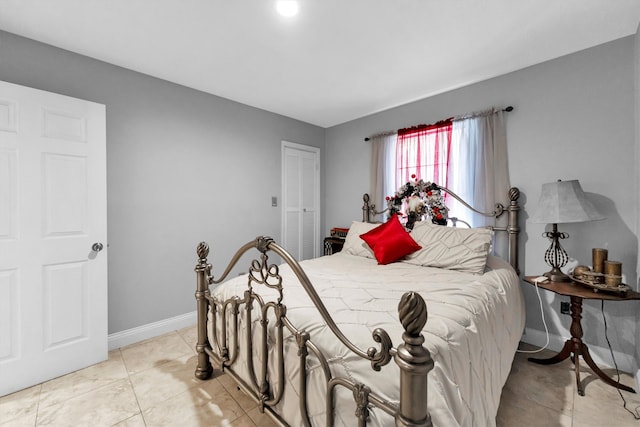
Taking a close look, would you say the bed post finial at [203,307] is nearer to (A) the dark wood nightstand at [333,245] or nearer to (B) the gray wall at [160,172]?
(B) the gray wall at [160,172]

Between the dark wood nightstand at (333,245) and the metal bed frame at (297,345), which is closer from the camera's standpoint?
the metal bed frame at (297,345)

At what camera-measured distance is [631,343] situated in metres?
2.09

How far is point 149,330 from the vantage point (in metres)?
2.67

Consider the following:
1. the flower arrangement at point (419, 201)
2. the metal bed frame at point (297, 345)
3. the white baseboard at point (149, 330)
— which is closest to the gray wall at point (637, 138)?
the metal bed frame at point (297, 345)

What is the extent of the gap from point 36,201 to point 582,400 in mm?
3945

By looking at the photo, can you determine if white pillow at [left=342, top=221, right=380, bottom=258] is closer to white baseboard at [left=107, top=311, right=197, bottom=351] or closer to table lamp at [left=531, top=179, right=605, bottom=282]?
table lamp at [left=531, top=179, right=605, bottom=282]

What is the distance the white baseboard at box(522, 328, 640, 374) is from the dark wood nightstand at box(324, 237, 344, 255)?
83.6 inches

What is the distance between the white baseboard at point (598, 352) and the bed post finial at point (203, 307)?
2767 millimetres

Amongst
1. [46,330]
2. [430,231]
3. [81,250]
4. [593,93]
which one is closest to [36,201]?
[81,250]

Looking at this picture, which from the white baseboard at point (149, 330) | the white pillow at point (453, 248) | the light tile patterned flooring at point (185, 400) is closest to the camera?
the light tile patterned flooring at point (185, 400)

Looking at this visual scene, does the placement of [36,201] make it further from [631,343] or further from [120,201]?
[631,343]

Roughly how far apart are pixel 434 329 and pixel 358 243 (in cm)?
187

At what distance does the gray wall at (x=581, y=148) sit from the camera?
2.11 m

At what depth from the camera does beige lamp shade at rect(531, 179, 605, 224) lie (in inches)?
77.9
